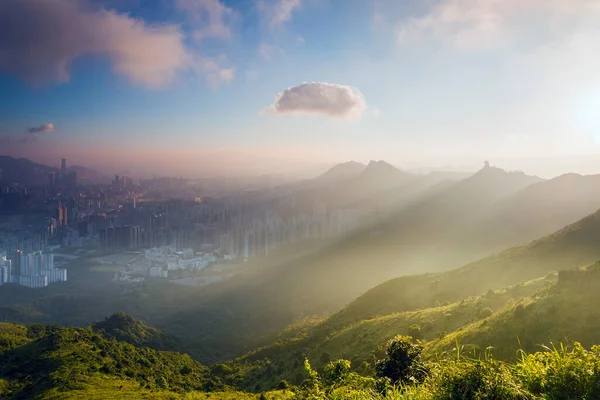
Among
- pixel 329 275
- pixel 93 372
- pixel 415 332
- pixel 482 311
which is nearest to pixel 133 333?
pixel 93 372

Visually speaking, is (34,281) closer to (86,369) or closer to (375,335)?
(86,369)

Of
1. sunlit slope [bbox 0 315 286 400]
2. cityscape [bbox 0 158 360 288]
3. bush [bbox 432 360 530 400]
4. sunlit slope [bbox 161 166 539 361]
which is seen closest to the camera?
bush [bbox 432 360 530 400]

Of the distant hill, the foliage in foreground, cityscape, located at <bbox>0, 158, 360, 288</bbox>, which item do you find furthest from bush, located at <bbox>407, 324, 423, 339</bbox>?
cityscape, located at <bbox>0, 158, 360, 288</bbox>

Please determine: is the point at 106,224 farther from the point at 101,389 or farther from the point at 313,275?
the point at 101,389

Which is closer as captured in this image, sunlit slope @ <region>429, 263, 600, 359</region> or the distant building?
sunlit slope @ <region>429, 263, 600, 359</region>

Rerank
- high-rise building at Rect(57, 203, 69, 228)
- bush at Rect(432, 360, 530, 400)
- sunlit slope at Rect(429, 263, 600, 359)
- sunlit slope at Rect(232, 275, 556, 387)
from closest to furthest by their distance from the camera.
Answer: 1. bush at Rect(432, 360, 530, 400)
2. sunlit slope at Rect(429, 263, 600, 359)
3. sunlit slope at Rect(232, 275, 556, 387)
4. high-rise building at Rect(57, 203, 69, 228)

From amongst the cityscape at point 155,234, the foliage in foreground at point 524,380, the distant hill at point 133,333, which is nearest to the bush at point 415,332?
the foliage in foreground at point 524,380

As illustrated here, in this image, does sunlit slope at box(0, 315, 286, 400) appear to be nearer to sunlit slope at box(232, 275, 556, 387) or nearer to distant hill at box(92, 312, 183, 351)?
sunlit slope at box(232, 275, 556, 387)
